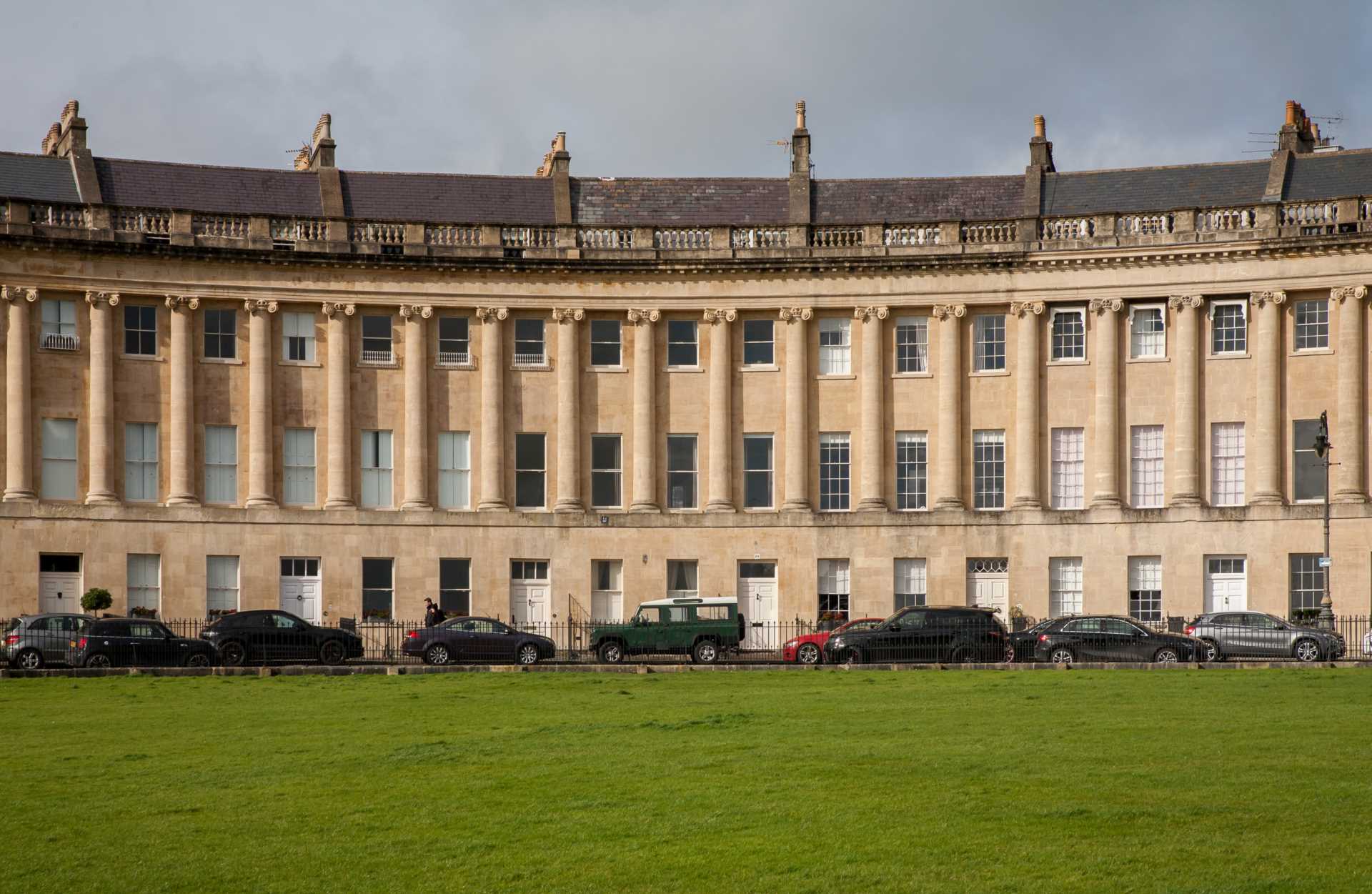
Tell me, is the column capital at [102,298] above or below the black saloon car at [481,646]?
above

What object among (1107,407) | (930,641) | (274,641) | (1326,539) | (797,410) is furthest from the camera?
(797,410)

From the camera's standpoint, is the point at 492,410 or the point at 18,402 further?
the point at 492,410

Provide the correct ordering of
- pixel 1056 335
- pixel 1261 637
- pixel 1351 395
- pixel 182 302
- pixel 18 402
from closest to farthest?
pixel 1261 637 < pixel 18 402 < pixel 1351 395 < pixel 182 302 < pixel 1056 335

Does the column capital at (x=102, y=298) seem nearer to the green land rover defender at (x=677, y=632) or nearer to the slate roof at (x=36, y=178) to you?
the slate roof at (x=36, y=178)

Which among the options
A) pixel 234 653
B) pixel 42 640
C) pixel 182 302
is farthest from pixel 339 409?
pixel 42 640

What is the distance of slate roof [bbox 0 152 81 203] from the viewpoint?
6156 cm

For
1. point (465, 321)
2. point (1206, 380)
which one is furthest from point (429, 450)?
point (1206, 380)

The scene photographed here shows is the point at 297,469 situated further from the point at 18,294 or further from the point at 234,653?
the point at 234,653

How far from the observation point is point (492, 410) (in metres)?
61.3

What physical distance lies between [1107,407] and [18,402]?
1291 inches

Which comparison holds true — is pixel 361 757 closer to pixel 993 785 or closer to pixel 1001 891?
pixel 993 785

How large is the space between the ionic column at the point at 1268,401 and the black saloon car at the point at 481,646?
74.4 ft

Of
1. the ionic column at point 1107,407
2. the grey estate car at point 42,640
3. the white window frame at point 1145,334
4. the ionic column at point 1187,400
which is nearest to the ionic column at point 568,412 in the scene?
the ionic column at point 1107,407

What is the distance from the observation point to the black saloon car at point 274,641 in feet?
164
